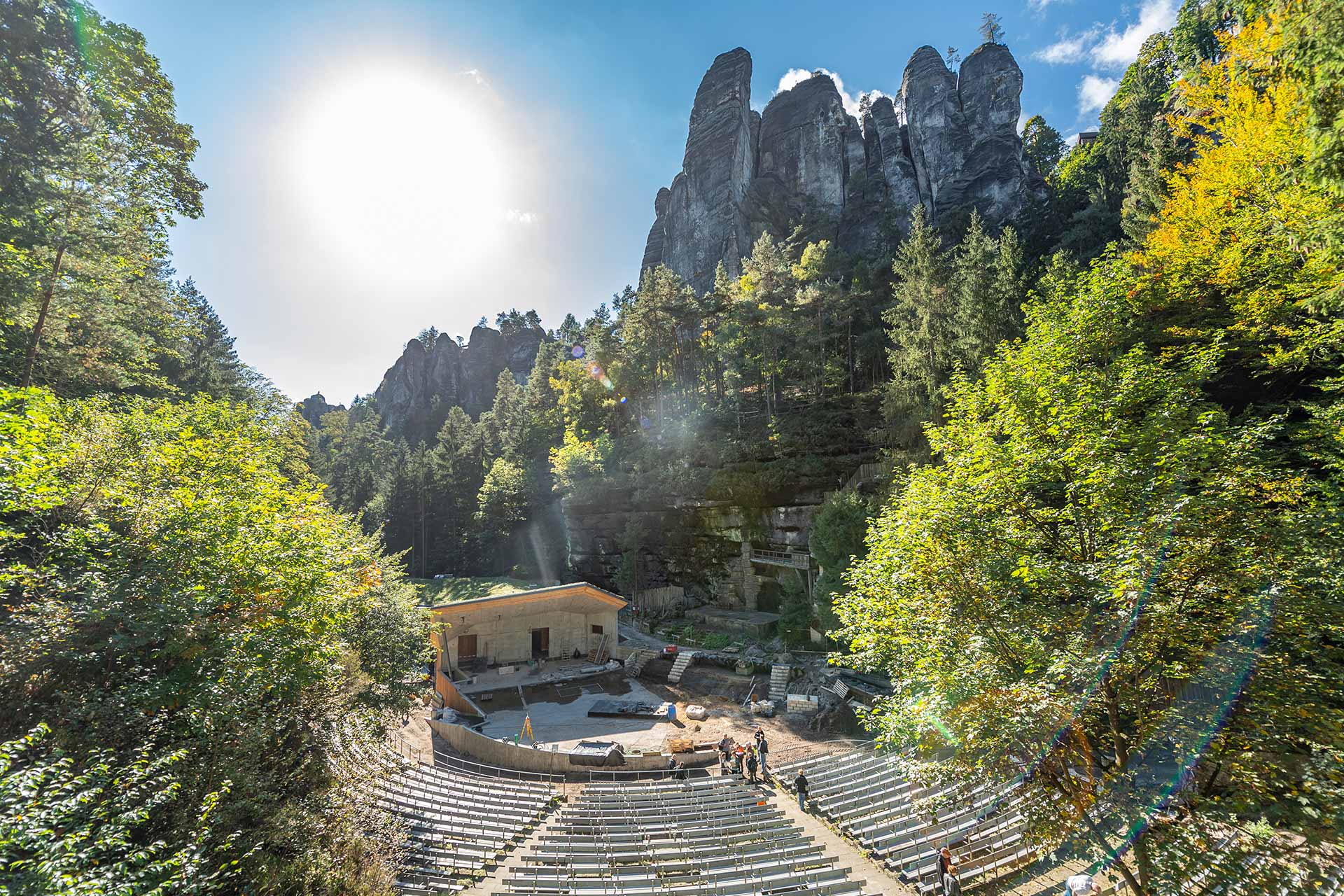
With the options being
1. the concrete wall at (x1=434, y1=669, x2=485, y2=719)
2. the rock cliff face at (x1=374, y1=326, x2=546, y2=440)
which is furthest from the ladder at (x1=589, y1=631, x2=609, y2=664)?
the rock cliff face at (x1=374, y1=326, x2=546, y2=440)

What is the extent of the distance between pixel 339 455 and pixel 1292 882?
277 ft

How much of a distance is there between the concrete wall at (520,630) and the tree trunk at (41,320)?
54.8 ft

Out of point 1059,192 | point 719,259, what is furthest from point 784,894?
point 719,259

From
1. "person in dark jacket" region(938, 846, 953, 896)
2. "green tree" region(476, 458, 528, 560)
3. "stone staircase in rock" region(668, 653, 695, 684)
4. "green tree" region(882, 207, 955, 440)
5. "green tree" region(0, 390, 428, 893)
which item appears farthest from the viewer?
"green tree" region(476, 458, 528, 560)

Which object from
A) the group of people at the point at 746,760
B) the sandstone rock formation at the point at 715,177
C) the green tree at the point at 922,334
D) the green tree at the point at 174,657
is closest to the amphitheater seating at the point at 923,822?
the group of people at the point at 746,760

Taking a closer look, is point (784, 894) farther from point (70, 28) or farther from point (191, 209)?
point (70, 28)

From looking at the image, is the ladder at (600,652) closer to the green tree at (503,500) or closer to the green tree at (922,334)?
the green tree at (922,334)

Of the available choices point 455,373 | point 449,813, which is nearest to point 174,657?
point 449,813

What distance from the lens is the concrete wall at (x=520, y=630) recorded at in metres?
27.2

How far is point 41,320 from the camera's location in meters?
12.9

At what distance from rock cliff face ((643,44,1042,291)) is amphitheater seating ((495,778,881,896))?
60.0 meters

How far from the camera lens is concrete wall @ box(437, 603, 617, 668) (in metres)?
→ 27.2

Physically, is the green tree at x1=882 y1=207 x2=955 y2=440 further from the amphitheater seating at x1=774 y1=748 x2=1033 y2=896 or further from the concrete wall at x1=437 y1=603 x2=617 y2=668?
the concrete wall at x1=437 y1=603 x2=617 y2=668

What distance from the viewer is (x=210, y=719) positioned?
8.43 m
